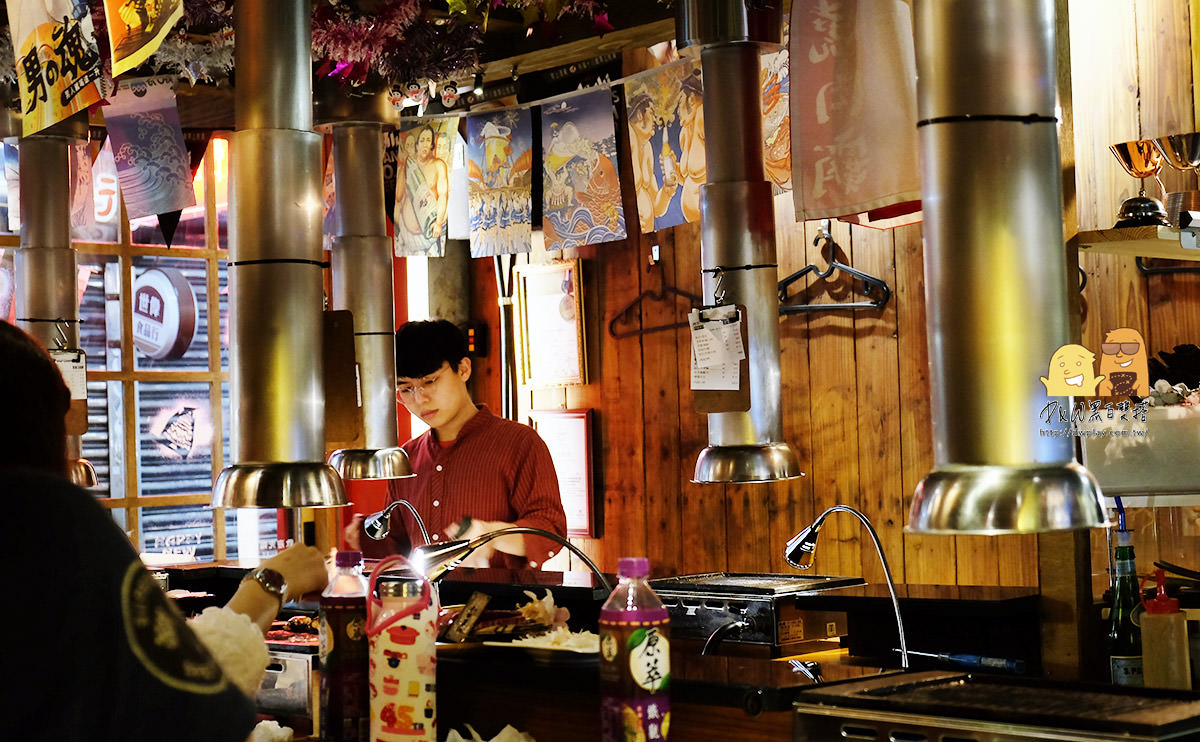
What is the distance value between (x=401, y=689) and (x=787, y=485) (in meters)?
3.39

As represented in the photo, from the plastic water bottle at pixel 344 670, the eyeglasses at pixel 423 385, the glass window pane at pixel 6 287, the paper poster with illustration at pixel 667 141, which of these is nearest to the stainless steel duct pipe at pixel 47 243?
the glass window pane at pixel 6 287

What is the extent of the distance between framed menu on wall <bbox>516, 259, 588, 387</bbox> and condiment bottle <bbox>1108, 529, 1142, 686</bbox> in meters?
3.53

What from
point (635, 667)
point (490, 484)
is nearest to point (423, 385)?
point (490, 484)

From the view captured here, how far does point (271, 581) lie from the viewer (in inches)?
86.0

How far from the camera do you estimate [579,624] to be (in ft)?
11.5

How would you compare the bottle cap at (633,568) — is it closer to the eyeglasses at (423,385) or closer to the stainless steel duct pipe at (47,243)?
the eyeglasses at (423,385)

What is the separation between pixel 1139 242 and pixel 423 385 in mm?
2543

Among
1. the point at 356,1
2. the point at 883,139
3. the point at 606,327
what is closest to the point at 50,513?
the point at 883,139

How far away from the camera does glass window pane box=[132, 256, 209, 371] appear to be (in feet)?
21.2

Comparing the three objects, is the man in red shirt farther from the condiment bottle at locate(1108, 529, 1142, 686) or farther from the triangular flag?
the condiment bottle at locate(1108, 529, 1142, 686)

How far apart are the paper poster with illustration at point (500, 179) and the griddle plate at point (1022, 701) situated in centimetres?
377

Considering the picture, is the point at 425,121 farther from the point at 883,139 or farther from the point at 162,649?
the point at 162,649

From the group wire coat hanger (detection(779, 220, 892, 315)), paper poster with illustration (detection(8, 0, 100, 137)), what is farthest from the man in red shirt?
paper poster with illustration (detection(8, 0, 100, 137))

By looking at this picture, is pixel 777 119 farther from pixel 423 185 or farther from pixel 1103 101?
pixel 423 185
